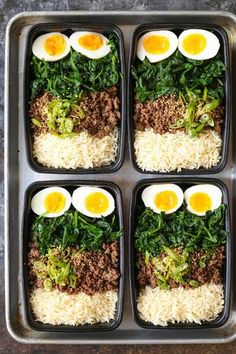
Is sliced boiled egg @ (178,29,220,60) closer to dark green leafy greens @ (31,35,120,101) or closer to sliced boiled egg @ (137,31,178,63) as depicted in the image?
sliced boiled egg @ (137,31,178,63)

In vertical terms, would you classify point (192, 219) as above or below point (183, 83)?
below

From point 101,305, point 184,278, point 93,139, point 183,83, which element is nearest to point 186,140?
point 183,83

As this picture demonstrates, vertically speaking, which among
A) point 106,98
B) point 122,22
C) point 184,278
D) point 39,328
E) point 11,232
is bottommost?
point 39,328

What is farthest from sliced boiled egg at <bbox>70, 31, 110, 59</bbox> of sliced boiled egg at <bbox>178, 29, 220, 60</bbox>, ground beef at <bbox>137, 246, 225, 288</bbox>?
ground beef at <bbox>137, 246, 225, 288</bbox>

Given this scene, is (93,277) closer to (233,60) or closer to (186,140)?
(186,140)

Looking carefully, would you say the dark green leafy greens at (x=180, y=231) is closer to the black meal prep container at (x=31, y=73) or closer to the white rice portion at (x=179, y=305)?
the white rice portion at (x=179, y=305)
